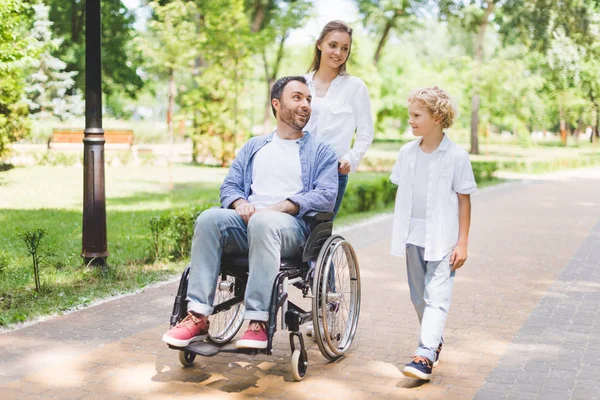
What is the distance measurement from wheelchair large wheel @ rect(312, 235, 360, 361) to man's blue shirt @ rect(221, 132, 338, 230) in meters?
0.22

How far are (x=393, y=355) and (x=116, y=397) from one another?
164cm

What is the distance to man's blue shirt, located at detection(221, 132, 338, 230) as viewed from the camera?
163 inches

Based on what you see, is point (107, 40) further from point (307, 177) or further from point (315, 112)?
point (307, 177)

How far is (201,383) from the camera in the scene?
386cm

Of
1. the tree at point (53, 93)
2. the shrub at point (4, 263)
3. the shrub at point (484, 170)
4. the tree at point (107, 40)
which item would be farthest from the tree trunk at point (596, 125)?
the shrub at point (4, 263)

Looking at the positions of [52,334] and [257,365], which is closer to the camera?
[257,365]

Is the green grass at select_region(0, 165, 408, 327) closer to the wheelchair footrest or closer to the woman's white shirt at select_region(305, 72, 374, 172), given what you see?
the wheelchair footrest

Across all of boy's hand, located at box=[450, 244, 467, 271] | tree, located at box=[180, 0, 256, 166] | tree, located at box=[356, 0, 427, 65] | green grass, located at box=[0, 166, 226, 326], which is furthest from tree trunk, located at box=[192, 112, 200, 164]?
boy's hand, located at box=[450, 244, 467, 271]

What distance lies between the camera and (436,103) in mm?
4004

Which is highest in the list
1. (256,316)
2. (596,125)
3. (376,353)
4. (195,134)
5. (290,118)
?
(596,125)

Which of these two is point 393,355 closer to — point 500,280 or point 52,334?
point 52,334

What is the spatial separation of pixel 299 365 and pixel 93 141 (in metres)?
3.04

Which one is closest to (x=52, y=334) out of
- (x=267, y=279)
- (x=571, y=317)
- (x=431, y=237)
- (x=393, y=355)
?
(x=267, y=279)

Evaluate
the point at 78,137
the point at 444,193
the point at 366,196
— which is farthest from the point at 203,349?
the point at 78,137
